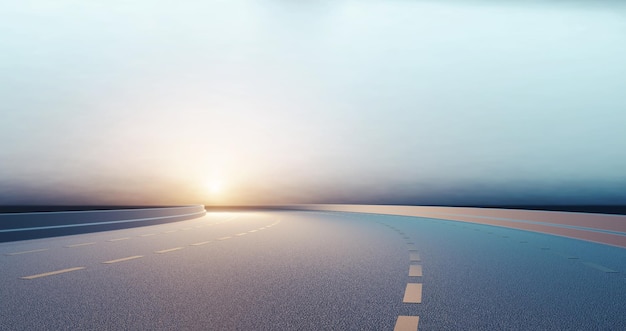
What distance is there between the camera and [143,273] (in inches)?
399

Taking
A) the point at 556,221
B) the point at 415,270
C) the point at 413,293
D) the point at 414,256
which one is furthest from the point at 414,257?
the point at 556,221

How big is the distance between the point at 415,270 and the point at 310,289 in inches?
111

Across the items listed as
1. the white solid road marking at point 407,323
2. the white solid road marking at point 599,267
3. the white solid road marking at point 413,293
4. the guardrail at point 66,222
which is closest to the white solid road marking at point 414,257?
the white solid road marking at point 599,267

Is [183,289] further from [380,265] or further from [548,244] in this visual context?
[548,244]

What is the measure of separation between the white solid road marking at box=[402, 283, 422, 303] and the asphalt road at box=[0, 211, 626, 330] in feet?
0.08

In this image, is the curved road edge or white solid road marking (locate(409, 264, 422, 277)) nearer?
white solid road marking (locate(409, 264, 422, 277))

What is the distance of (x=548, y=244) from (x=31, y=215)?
14.6 metres

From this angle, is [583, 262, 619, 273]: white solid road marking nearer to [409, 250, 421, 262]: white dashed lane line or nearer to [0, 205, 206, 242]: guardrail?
[409, 250, 421, 262]: white dashed lane line

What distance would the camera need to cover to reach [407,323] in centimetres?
610

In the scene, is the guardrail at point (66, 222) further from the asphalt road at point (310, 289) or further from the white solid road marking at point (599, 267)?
the white solid road marking at point (599, 267)

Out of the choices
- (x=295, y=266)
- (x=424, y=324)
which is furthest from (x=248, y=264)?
(x=424, y=324)

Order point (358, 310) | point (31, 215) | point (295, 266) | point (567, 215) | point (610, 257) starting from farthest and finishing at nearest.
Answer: point (567, 215) < point (31, 215) < point (610, 257) < point (295, 266) < point (358, 310)

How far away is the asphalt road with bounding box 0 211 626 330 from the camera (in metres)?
6.25

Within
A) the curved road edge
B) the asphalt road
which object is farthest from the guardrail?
the curved road edge
